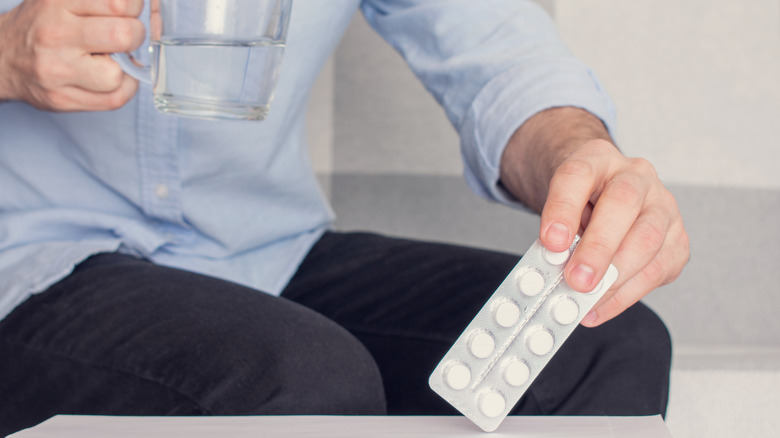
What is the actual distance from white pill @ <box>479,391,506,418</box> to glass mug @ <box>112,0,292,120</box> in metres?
0.24

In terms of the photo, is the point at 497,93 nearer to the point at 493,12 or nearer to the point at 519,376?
the point at 493,12

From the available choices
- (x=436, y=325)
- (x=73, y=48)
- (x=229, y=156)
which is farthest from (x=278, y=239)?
(x=73, y=48)

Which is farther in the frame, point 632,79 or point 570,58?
point 632,79

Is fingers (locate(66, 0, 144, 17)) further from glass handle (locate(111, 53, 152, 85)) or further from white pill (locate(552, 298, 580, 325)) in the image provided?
white pill (locate(552, 298, 580, 325))

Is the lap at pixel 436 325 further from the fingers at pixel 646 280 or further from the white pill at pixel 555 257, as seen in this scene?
the white pill at pixel 555 257

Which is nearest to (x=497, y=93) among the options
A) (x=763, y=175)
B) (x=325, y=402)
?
(x=325, y=402)

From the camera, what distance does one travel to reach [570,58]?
0.71m

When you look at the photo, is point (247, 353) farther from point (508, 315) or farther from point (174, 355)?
point (508, 315)

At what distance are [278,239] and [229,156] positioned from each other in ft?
0.42

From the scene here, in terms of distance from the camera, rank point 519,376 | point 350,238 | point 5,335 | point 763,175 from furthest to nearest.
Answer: point 763,175 < point 350,238 < point 5,335 < point 519,376

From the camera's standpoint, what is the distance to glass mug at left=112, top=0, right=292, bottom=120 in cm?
42

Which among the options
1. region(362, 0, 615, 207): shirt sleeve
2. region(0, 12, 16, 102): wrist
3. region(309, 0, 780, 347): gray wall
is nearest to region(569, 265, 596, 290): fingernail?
region(362, 0, 615, 207): shirt sleeve

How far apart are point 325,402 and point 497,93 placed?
0.38m

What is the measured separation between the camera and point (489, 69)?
732 millimetres
